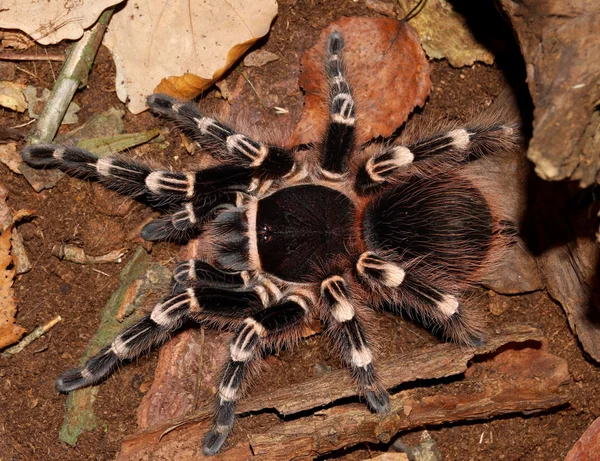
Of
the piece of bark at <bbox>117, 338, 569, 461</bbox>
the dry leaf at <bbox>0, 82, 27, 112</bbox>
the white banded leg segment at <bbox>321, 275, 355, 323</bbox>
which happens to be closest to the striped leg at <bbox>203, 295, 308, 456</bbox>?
the piece of bark at <bbox>117, 338, 569, 461</bbox>

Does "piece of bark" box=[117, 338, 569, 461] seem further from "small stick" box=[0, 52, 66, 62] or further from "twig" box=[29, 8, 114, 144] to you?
"small stick" box=[0, 52, 66, 62]

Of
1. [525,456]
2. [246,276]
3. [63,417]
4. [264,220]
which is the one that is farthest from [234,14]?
[525,456]

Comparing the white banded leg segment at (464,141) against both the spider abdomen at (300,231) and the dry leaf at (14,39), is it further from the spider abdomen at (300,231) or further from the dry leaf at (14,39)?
the dry leaf at (14,39)

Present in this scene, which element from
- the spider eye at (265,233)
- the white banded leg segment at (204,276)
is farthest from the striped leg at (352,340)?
the white banded leg segment at (204,276)

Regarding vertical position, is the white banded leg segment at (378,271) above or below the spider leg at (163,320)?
above

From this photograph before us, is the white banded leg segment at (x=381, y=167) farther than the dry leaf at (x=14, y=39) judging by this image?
No

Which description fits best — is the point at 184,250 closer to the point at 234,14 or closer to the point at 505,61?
the point at 234,14

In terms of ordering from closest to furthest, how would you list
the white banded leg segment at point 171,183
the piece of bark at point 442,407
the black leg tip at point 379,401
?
the piece of bark at point 442,407, the black leg tip at point 379,401, the white banded leg segment at point 171,183
